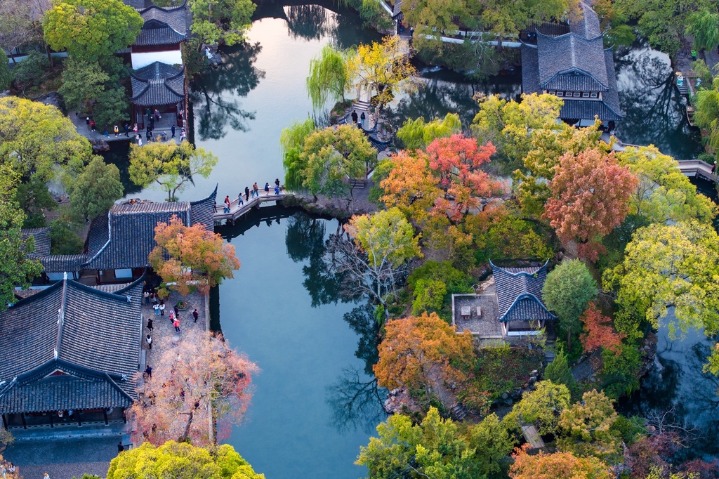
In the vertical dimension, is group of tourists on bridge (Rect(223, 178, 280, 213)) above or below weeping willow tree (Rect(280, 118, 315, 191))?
below

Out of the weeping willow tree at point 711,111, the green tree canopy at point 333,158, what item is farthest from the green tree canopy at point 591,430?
the weeping willow tree at point 711,111

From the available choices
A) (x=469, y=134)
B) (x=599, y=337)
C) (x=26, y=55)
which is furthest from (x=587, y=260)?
(x=26, y=55)

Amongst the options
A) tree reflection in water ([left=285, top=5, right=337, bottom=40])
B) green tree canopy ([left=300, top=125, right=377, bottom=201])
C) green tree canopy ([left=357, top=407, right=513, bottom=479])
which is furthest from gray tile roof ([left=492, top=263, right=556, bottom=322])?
tree reflection in water ([left=285, top=5, right=337, bottom=40])

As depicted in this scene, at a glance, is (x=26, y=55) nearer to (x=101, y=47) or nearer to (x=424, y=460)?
(x=101, y=47)

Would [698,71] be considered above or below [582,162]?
above

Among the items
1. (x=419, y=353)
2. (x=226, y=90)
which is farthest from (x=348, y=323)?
(x=226, y=90)

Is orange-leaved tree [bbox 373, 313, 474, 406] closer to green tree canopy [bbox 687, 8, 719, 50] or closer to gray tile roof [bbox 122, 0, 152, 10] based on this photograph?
green tree canopy [bbox 687, 8, 719, 50]
